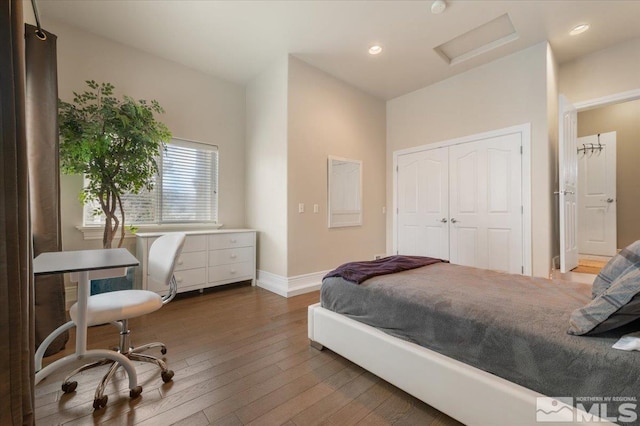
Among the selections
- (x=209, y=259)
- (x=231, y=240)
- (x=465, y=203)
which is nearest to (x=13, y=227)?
(x=209, y=259)

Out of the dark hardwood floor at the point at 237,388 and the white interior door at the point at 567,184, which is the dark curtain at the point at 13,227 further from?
the white interior door at the point at 567,184

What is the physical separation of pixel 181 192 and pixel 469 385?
3.85m

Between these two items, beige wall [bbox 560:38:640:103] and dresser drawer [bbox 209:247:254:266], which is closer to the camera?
beige wall [bbox 560:38:640:103]

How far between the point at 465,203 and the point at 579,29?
229cm

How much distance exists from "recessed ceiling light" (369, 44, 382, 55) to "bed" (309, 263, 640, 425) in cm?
287

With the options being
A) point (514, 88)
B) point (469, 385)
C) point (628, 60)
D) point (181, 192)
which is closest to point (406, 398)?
point (469, 385)

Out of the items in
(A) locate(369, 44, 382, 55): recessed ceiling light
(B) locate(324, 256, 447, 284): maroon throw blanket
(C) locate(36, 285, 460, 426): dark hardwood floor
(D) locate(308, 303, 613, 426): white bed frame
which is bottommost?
(C) locate(36, 285, 460, 426): dark hardwood floor

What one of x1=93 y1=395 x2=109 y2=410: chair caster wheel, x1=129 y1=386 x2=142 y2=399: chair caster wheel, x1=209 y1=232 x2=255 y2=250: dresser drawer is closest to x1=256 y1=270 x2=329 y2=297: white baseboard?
x1=209 y1=232 x2=255 y2=250: dresser drawer

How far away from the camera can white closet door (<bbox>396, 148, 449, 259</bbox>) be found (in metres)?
4.27

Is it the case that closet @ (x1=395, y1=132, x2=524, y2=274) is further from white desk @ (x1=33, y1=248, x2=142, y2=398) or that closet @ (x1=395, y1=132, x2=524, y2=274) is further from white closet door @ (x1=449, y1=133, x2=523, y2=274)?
white desk @ (x1=33, y1=248, x2=142, y2=398)

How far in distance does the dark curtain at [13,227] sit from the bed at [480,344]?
1.55 m

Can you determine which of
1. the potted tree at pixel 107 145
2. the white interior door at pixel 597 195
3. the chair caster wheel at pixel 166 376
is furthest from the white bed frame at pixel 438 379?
the white interior door at pixel 597 195

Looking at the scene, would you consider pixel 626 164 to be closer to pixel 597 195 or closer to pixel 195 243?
pixel 597 195

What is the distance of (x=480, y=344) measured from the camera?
128 centimetres
